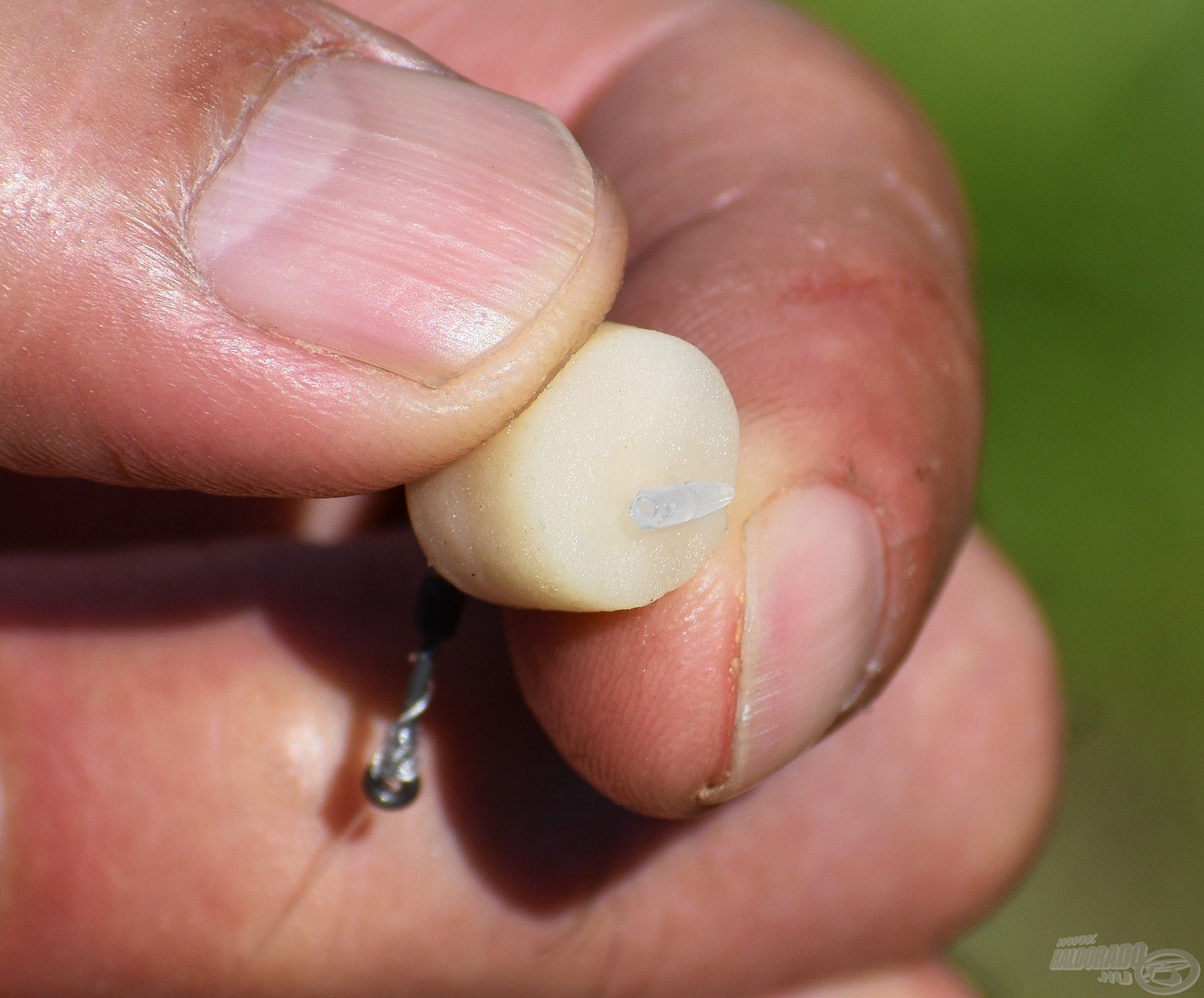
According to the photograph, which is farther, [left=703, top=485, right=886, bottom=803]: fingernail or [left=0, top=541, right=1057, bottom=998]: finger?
[left=0, top=541, right=1057, bottom=998]: finger

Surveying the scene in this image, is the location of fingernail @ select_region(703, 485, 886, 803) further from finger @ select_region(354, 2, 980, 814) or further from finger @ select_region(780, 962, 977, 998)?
finger @ select_region(780, 962, 977, 998)

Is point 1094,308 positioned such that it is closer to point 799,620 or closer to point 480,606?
point 480,606

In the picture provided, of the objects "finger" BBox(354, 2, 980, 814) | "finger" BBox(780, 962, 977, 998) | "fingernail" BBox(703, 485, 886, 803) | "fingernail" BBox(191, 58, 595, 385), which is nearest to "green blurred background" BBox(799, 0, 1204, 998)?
"finger" BBox(780, 962, 977, 998)

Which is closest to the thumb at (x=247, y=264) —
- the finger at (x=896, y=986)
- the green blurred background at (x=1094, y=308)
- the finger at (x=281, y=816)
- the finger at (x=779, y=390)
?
the finger at (x=779, y=390)

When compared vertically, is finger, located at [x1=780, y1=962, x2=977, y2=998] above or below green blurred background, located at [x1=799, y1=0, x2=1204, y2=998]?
below

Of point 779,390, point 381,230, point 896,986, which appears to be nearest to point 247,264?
point 381,230

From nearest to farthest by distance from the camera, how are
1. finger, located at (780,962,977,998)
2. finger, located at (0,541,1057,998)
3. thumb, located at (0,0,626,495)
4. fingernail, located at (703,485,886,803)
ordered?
1. thumb, located at (0,0,626,495)
2. fingernail, located at (703,485,886,803)
3. finger, located at (0,541,1057,998)
4. finger, located at (780,962,977,998)

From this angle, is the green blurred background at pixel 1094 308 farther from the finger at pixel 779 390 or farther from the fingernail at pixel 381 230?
the fingernail at pixel 381 230
